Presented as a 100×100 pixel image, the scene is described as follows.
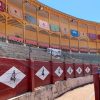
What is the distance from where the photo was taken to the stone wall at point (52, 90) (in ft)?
52.1

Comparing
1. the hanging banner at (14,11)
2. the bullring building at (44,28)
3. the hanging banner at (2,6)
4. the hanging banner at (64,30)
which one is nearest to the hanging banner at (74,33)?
the bullring building at (44,28)

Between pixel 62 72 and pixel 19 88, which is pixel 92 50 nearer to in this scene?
pixel 62 72

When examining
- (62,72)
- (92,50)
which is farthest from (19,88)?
(92,50)

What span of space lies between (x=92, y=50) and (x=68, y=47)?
34.1ft

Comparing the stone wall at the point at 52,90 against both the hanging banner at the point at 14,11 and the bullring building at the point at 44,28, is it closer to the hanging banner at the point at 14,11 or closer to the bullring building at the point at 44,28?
the bullring building at the point at 44,28

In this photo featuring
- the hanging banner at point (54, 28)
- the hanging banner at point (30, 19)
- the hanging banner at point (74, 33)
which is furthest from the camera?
the hanging banner at point (74, 33)

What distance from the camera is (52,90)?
1978 cm

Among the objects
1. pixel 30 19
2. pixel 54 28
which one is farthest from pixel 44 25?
pixel 30 19

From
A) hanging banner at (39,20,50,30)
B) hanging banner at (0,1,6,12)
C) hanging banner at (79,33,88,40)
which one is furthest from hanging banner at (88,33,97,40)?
hanging banner at (0,1,6,12)

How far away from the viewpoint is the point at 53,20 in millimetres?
53562

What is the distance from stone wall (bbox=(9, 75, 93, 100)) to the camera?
1587 cm

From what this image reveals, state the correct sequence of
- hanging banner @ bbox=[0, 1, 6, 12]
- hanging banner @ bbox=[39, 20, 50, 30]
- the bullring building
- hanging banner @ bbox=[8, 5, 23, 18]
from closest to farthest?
hanging banner @ bbox=[0, 1, 6, 12], the bullring building, hanging banner @ bbox=[8, 5, 23, 18], hanging banner @ bbox=[39, 20, 50, 30]

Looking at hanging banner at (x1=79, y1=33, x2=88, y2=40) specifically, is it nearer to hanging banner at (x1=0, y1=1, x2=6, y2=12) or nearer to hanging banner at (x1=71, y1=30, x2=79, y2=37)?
hanging banner at (x1=71, y1=30, x2=79, y2=37)

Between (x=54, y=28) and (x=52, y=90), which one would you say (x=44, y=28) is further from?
(x=52, y=90)
